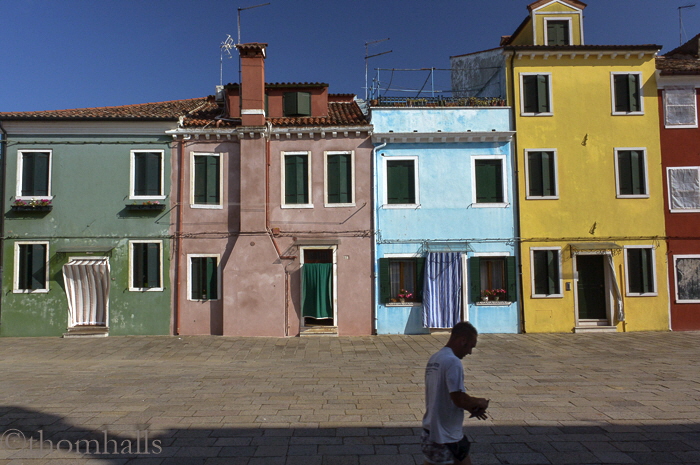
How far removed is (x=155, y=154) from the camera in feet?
54.3

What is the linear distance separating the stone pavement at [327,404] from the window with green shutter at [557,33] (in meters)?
10.9

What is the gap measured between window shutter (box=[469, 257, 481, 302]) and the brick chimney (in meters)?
8.42

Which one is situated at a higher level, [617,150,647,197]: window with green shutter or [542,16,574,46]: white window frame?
[542,16,574,46]: white window frame

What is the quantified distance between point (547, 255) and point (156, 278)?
13.0 meters

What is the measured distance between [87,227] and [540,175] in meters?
15.3

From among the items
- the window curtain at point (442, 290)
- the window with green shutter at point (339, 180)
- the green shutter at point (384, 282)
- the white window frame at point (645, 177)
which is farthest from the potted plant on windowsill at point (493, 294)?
the window with green shutter at point (339, 180)

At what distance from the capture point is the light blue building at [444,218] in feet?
52.6

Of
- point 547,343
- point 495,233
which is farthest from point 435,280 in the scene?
point 547,343

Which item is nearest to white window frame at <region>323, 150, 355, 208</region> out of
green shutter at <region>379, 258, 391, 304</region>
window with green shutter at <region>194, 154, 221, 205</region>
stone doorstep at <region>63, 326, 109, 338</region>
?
green shutter at <region>379, 258, 391, 304</region>

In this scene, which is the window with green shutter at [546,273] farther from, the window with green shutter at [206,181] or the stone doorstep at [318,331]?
the window with green shutter at [206,181]

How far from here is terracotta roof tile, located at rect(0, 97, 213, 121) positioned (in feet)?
53.0

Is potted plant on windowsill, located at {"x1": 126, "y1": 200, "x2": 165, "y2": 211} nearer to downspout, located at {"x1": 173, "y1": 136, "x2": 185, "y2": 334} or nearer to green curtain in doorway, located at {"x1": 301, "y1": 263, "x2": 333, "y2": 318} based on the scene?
downspout, located at {"x1": 173, "y1": 136, "x2": 185, "y2": 334}

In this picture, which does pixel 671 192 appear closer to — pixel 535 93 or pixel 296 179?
pixel 535 93

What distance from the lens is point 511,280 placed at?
16.2 metres
